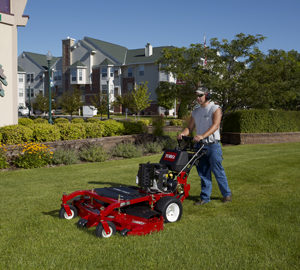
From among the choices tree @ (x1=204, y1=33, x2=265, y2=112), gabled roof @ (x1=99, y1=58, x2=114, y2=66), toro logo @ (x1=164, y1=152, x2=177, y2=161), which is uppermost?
gabled roof @ (x1=99, y1=58, x2=114, y2=66)

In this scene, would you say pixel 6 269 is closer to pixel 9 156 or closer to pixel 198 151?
pixel 198 151

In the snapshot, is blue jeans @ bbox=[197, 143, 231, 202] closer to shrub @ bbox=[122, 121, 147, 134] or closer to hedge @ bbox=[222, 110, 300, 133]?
shrub @ bbox=[122, 121, 147, 134]

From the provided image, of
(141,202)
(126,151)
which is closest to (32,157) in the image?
(126,151)

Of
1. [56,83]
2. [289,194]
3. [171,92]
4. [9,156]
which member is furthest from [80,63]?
[289,194]

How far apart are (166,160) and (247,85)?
11.1 metres

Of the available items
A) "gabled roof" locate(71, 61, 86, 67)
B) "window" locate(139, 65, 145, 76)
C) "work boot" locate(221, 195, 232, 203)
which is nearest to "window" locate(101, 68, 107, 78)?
"gabled roof" locate(71, 61, 86, 67)

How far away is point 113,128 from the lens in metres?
15.0

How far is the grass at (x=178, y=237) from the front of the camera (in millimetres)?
3734

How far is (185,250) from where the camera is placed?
401cm

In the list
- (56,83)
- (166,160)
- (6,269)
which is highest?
(56,83)

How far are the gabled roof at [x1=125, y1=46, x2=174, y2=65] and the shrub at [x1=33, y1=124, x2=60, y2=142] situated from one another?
39.4 meters

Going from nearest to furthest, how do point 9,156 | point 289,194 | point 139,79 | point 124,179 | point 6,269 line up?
point 6,269
point 289,194
point 124,179
point 9,156
point 139,79

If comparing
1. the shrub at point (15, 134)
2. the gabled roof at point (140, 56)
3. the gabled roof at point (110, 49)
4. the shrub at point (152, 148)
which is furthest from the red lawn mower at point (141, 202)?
the gabled roof at point (110, 49)

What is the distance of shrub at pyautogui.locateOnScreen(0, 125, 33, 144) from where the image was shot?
1138 centimetres
